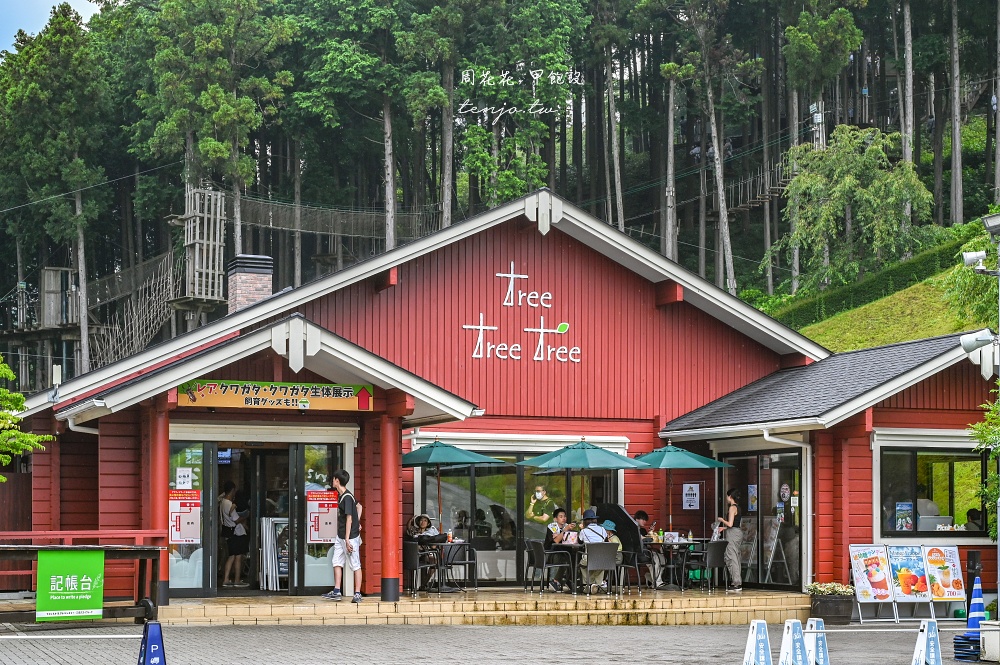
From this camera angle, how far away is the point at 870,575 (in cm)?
1706

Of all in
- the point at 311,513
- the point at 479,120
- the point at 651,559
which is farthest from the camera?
the point at 479,120

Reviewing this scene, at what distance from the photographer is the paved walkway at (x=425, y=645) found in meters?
11.9

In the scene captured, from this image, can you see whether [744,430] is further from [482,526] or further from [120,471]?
[120,471]

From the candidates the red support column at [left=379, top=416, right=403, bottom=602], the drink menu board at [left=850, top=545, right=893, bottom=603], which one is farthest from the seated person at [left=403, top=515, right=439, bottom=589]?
the drink menu board at [left=850, top=545, right=893, bottom=603]

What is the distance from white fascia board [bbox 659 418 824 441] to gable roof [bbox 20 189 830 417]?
6.84 ft


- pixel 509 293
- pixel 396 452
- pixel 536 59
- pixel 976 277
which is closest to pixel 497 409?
pixel 509 293

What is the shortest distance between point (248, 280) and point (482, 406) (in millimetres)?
4157

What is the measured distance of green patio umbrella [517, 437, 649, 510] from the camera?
1759 cm

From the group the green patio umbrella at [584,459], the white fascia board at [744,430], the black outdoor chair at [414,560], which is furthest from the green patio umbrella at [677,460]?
the black outdoor chair at [414,560]

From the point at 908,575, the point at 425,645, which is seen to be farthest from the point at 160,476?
the point at 908,575

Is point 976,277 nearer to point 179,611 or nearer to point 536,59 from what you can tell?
point 179,611

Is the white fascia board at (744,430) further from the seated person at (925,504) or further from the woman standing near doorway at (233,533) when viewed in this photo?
the woman standing near doorway at (233,533)

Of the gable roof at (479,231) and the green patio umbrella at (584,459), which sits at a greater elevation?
the gable roof at (479,231)

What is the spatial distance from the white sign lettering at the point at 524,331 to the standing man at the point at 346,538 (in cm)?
373
